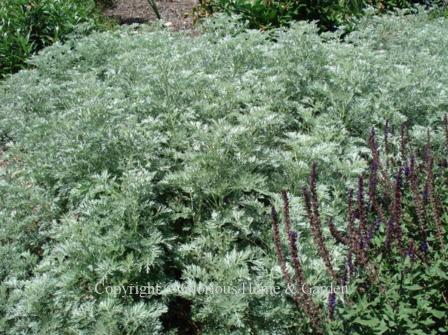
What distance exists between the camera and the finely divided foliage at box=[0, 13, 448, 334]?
2.64 m

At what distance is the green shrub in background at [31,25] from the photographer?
7109 mm

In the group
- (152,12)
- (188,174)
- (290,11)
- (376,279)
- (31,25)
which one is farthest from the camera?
(152,12)

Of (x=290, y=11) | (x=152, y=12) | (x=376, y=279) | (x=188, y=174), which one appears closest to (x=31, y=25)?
(x=152, y=12)

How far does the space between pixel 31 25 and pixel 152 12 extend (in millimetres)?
2870

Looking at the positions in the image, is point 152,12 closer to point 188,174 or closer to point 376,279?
point 188,174

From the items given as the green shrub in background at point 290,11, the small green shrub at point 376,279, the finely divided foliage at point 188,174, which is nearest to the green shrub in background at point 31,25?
the finely divided foliage at point 188,174

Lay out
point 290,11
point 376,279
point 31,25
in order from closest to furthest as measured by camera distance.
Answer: point 376,279
point 31,25
point 290,11

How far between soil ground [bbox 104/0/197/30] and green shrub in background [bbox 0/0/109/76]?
1.68 m

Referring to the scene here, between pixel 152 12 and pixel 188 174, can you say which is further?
pixel 152 12

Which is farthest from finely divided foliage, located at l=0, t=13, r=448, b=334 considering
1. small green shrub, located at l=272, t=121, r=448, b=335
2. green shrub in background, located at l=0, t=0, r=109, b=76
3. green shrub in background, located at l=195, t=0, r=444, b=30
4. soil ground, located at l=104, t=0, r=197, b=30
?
soil ground, located at l=104, t=0, r=197, b=30

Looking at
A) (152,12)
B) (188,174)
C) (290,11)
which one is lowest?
(152,12)

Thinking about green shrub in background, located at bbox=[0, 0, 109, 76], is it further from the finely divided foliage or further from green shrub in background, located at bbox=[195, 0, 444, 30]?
green shrub in background, located at bbox=[195, 0, 444, 30]

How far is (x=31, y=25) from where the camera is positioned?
754 cm

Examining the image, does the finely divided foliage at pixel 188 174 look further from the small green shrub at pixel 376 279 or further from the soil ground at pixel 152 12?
the soil ground at pixel 152 12
